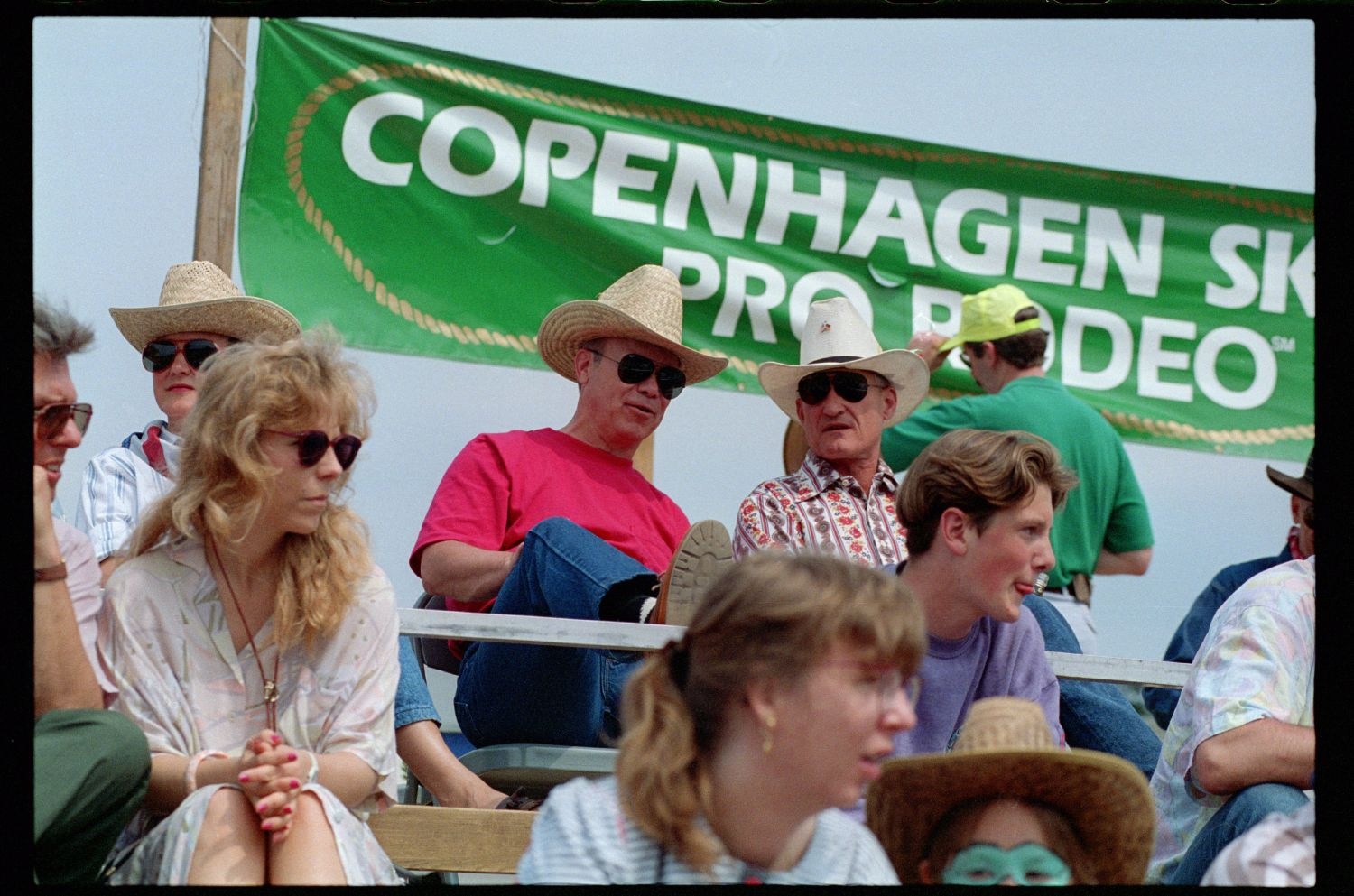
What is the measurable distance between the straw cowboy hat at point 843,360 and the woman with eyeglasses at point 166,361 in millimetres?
1501

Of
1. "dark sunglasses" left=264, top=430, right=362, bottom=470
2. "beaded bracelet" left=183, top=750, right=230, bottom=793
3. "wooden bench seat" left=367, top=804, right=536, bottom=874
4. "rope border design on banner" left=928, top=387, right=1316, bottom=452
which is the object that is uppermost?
"rope border design on banner" left=928, top=387, right=1316, bottom=452

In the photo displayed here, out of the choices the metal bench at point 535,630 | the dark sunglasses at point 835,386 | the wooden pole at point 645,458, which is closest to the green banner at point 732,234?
the wooden pole at point 645,458

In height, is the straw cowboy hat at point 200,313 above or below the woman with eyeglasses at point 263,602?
above

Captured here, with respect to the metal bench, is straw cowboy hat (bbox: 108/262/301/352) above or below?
above

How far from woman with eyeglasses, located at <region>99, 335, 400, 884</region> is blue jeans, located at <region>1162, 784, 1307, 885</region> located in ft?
5.23

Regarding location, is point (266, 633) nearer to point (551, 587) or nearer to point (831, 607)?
point (551, 587)

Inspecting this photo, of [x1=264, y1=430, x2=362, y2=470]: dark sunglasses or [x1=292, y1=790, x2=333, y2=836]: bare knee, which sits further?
[x1=264, y1=430, x2=362, y2=470]: dark sunglasses

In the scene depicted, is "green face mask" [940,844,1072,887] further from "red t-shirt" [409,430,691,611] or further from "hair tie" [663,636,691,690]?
"red t-shirt" [409,430,691,611]

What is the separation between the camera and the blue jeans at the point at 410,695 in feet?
13.1

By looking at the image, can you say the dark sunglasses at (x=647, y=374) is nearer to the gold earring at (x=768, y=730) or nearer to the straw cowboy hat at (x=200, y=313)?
the straw cowboy hat at (x=200, y=313)

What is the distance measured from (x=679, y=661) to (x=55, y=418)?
134cm

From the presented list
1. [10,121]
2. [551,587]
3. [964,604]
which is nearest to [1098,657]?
[964,604]

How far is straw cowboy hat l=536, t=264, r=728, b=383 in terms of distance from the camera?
5039 millimetres

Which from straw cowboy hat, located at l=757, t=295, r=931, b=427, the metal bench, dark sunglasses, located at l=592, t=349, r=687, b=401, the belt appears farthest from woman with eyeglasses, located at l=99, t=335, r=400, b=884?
the belt
